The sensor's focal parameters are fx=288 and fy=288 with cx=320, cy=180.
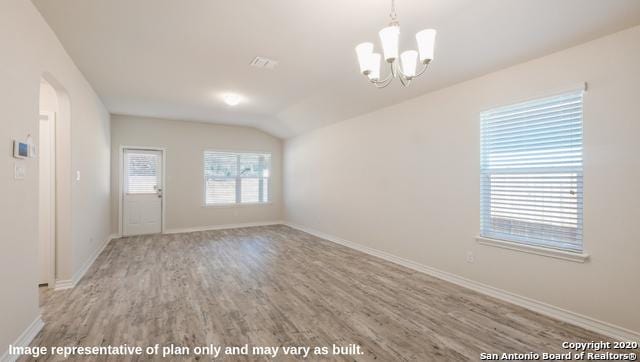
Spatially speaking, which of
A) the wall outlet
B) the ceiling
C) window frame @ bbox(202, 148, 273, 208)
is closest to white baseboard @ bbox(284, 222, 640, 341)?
the wall outlet

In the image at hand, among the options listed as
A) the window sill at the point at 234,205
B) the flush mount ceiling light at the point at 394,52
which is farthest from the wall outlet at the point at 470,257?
the window sill at the point at 234,205

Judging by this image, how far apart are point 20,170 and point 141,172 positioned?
15.5ft

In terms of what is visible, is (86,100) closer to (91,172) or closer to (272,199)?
(91,172)

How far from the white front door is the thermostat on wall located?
181 inches

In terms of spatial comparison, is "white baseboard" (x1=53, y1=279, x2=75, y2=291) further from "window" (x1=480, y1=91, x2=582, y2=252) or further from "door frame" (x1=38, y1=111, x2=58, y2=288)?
"window" (x1=480, y1=91, x2=582, y2=252)

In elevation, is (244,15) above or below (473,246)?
above

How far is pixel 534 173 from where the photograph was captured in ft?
9.47

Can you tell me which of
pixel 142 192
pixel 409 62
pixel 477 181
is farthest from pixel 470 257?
pixel 142 192

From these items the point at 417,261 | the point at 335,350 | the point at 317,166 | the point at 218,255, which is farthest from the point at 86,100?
the point at 417,261

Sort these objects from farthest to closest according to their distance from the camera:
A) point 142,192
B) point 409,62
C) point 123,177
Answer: point 142,192 < point 123,177 < point 409,62

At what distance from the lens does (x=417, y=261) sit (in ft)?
13.4

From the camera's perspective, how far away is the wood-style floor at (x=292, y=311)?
2248 mm

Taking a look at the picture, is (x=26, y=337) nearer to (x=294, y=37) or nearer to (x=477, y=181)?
(x=294, y=37)

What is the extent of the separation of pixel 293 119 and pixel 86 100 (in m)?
3.53
